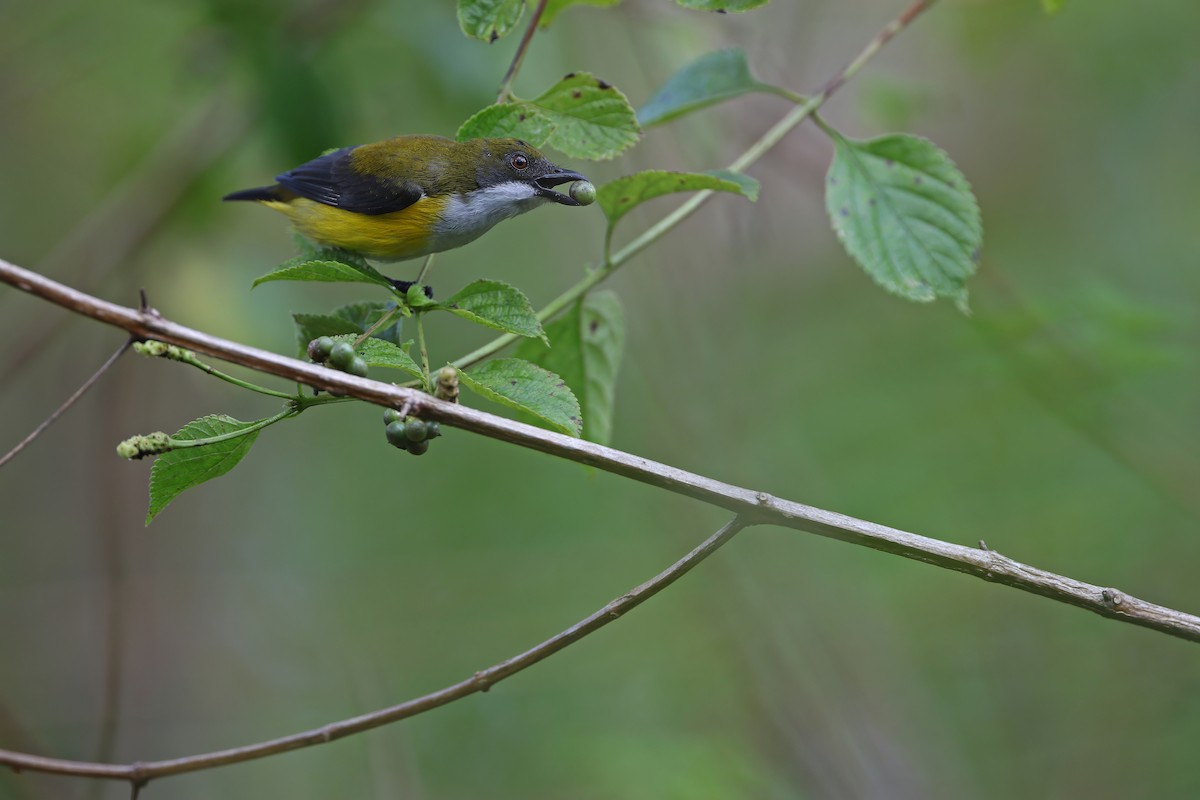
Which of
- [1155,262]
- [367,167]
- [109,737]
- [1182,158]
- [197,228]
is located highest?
[1182,158]

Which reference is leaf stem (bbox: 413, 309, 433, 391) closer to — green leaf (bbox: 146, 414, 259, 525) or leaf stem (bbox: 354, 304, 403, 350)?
leaf stem (bbox: 354, 304, 403, 350)

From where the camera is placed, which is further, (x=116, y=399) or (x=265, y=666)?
(x=265, y=666)

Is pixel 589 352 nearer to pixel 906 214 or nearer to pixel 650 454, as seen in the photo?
pixel 906 214

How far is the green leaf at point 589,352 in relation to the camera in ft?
8.13

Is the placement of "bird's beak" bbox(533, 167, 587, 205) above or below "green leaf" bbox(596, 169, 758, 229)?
above

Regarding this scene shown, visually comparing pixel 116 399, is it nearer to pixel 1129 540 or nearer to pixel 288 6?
pixel 288 6

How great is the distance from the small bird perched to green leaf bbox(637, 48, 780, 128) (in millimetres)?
391

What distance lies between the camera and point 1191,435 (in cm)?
549

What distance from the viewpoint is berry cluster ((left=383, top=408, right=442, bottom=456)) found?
1750 mm

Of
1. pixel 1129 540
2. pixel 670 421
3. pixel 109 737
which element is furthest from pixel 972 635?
pixel 109 737

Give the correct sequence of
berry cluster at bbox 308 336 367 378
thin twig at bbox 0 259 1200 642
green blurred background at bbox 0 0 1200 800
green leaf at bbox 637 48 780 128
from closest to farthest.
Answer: thin twig at bbox 0 259 1200 642
berry cluster at bbox 308 336 367 378
green leaf at bbox 637 48 780 128
green blurred background at bbox 0 0 1200 800

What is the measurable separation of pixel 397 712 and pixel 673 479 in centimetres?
74

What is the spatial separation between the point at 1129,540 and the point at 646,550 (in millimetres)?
3142

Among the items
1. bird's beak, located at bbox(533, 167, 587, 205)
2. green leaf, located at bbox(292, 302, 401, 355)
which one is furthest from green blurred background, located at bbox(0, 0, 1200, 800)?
green leaf, located at bbox(292, 302, 401, 355)
